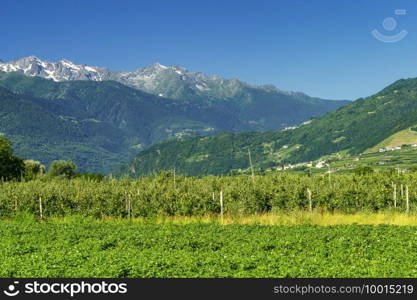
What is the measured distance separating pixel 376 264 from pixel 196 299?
9037mm

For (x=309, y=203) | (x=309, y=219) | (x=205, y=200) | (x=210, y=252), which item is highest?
(x=205, y=200)

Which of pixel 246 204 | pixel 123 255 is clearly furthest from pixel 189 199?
pixel 123 255

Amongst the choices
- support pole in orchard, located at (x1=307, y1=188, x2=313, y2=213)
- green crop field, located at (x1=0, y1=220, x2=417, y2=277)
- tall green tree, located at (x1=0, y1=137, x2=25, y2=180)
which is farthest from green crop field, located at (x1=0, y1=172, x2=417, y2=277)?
tall green tree, located at (x1=0, y1=137, x2=25, y2=180)

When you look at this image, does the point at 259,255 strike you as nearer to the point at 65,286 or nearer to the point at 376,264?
the point at 376,264

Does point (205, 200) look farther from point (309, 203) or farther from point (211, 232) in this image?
point (211, 232)

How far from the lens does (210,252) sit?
2359 centimetres

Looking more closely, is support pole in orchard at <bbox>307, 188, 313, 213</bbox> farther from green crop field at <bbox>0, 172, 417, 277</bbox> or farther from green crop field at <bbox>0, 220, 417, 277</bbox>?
green crop field at <bbox>0, 220, 417, 277</bbox>

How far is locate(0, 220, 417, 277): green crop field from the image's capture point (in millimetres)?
18094

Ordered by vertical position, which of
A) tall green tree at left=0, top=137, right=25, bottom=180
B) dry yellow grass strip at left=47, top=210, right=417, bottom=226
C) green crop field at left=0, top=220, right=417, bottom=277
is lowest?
dry yellow grass strip at left=47, top=210, right=417, bottom=226

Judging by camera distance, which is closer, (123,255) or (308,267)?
(308,267)

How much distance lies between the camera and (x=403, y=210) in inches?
1745

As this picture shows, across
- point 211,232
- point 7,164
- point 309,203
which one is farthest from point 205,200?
point 7,164

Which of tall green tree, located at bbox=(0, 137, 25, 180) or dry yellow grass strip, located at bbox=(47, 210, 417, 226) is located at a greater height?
tall green tree, located at bbox=(0, 137, 25, 180)

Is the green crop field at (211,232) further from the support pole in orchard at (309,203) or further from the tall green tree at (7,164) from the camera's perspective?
the tall green tree at (7,164)
